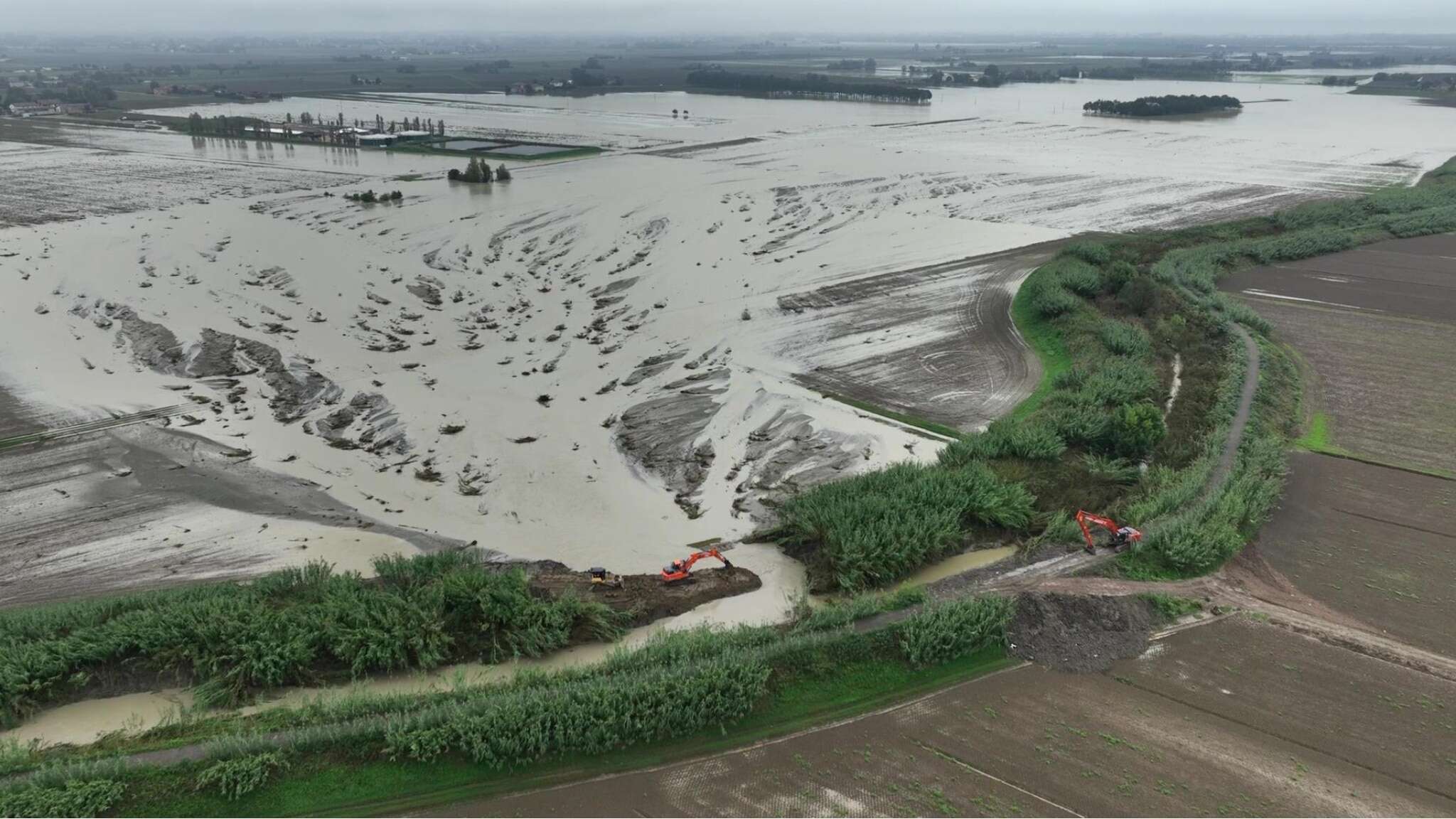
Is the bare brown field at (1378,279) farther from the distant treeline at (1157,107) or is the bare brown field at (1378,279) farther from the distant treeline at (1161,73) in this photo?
the distant treeline at (1161,73)

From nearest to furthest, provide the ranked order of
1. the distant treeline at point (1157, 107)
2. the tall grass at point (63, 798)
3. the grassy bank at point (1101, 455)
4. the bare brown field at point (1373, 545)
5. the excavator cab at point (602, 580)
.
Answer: the tall grass at point (63, 798), the bare brown field at point (1373, 545), the excavator cab at point (602, 580), the grassy bank at point (1101, 455), the distant treeline at point (1157, 107)

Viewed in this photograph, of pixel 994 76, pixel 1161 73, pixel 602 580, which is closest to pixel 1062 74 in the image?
pixel 1161 73

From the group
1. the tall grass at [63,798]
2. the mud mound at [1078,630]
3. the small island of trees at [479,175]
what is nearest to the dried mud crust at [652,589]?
the mud mound at [1078,630]

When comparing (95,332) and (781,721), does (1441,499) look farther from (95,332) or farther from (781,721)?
(95,332)

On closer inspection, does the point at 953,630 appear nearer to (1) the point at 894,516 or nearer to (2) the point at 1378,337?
(1) the point at 894,516

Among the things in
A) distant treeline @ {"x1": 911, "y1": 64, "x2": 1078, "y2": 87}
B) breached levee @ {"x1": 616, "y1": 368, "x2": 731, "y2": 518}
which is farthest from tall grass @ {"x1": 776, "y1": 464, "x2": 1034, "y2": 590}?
distant treeline @ {"x1": 911, "y1": 64, "x2": 1078, "y2": 87}

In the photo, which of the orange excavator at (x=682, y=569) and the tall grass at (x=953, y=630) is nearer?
the tall grass at (x=953, y=630)

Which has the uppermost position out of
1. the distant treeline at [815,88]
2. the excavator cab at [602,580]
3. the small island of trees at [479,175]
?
the distant treeline at [815,88]
